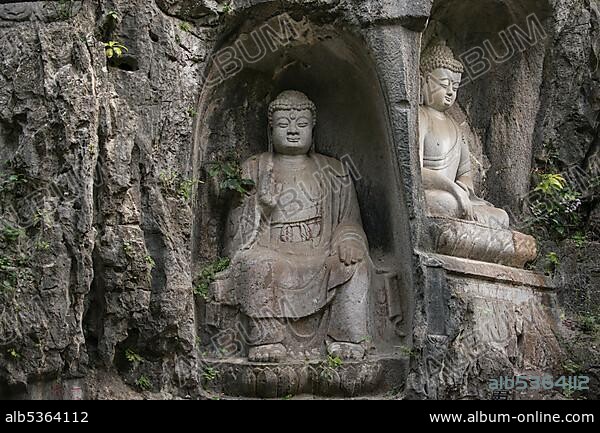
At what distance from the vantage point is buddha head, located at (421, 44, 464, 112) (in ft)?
32.9

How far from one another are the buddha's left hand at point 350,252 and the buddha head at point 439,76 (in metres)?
1.57

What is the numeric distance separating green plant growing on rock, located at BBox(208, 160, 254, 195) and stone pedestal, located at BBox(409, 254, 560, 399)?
1570 millimetres

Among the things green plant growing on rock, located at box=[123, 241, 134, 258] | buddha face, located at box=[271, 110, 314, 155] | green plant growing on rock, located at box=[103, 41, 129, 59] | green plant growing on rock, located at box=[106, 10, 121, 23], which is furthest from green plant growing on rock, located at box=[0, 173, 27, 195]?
buddha face, located at box=[271, 110, 314, 155]

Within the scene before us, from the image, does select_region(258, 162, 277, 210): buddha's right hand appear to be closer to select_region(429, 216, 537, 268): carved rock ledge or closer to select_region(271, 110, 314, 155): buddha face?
select_region(271, 110, 314, 155): buddha face

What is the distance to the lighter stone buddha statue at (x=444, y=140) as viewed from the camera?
973 cm

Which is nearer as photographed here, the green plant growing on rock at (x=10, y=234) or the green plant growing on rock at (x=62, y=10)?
the green plant growing on rock at (x=10, y=234)

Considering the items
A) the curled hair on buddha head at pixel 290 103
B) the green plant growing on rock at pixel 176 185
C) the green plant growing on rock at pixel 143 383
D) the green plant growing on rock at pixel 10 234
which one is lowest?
the green plant growing on rock at pixel 143 383

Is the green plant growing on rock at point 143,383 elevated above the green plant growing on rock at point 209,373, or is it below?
below

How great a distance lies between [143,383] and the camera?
8.58m

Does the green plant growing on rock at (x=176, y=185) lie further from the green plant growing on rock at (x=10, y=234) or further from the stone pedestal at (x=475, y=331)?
the stone pedestal at (x=475, y=331)

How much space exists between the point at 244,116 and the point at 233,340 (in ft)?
6.35

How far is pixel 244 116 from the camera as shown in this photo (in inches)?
391

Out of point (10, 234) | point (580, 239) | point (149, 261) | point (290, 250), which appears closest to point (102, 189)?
point (149, 261)

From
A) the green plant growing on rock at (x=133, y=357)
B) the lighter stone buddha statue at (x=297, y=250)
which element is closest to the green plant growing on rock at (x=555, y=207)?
the lighter stone buddha statue at (x=297, y=250)
